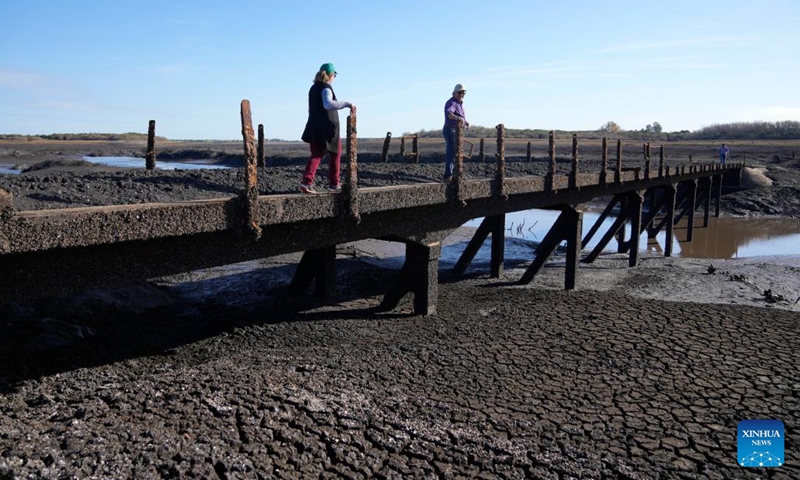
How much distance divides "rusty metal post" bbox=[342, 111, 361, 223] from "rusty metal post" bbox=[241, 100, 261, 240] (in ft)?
3.70

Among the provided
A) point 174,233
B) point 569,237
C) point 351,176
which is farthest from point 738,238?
point 174,233

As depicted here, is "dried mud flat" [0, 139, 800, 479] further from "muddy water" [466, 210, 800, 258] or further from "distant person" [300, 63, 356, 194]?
"muddy water" [466, 210, 800, 258]

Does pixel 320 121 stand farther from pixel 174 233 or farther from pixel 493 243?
pixel 493 243

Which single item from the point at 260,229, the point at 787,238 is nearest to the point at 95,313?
the point at 260,229

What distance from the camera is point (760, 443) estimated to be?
16.7 feet

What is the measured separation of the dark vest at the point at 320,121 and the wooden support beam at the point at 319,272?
3.32 metres

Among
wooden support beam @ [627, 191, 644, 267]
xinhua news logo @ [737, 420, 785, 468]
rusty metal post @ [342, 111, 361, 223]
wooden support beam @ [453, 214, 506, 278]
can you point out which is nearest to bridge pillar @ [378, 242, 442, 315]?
rusty metal post @ [342, 111, 361, 223]

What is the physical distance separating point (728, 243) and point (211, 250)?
21.8 m

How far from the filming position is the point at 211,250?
Result: 486cm

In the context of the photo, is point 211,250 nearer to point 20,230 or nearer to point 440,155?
point 20,230

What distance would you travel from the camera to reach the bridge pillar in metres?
7.96

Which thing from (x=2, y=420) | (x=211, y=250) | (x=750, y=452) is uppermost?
(x=211, y=250)

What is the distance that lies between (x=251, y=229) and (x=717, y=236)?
2304 cm

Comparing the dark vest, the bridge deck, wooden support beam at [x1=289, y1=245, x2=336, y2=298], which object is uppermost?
the dark vest
